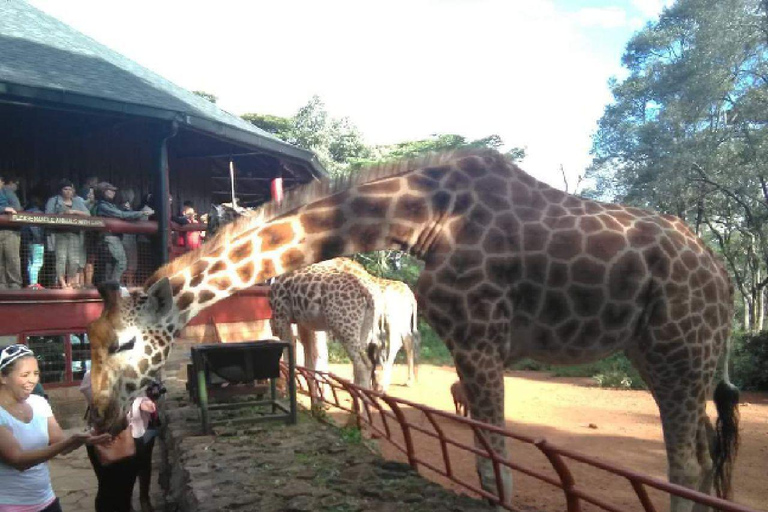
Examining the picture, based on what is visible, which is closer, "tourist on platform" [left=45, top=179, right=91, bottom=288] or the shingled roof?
the shingled roof

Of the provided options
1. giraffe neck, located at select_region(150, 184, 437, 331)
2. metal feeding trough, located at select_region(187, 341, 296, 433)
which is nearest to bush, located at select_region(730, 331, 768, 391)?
metal feeding trough, located at select_region(187, 341, 296, 433)

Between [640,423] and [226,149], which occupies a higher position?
[226,149]

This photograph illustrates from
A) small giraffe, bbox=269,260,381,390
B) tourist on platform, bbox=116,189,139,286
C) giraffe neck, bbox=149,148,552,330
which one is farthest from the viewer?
tourist on platform, bbox=116,189,139,286

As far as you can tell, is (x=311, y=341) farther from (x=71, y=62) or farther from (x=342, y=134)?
Answer: (x=342, y=134)

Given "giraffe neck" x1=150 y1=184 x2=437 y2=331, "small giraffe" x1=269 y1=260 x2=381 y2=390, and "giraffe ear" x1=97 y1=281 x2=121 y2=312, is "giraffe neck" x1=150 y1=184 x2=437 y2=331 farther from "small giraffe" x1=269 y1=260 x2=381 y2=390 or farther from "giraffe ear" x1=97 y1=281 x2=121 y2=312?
"small giraffe" x1=269 y1=260 x2=381 y2=390

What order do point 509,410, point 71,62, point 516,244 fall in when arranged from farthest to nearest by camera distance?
point 509,410, point 71,62, point 516,244

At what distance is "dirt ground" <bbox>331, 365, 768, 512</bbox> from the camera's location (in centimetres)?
647

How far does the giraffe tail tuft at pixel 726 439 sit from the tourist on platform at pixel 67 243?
8.18 metres

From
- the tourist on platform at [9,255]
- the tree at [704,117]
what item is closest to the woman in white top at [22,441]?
the tourist on platform at [9,255]

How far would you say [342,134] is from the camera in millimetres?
30328

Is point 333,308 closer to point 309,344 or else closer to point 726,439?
point 309,344

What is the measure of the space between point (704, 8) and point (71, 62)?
20.5 meters

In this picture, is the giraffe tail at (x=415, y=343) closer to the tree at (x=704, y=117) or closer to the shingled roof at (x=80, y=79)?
the shingled roof at (x=80, y=79)

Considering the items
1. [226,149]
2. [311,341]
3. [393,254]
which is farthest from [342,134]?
[311,341]
